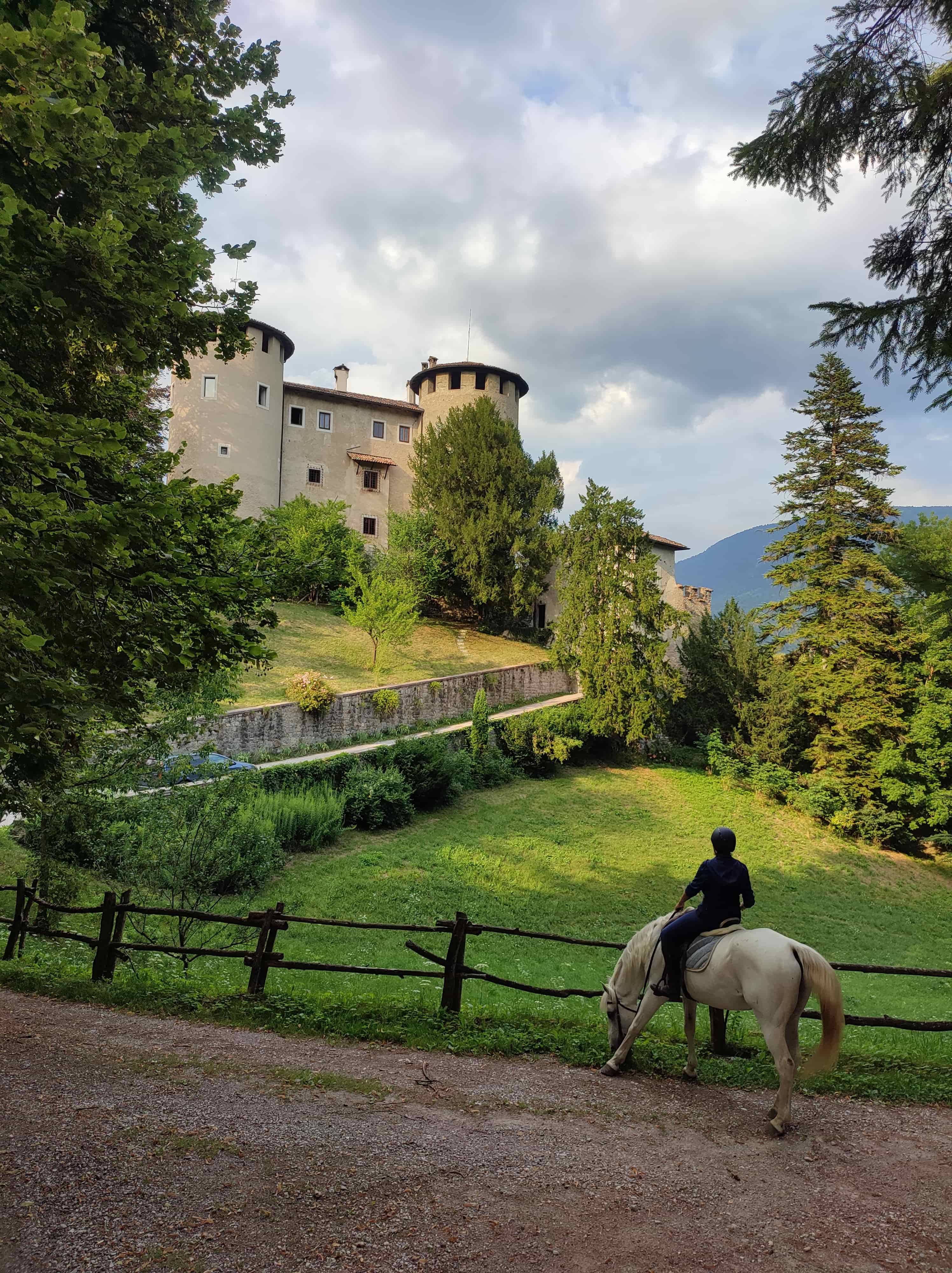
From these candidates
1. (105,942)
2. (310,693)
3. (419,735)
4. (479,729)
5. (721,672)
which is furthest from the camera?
(721,672)

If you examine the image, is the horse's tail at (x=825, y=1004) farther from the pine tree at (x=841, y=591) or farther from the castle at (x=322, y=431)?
the castle at (x=322, y=431)

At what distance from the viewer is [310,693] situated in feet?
82.5

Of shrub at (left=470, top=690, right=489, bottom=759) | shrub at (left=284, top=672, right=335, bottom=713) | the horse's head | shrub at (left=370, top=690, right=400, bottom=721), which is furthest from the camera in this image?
shrub at (left=370, top=690, right=400, bottom=721)

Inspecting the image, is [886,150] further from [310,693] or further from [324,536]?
[324,536]

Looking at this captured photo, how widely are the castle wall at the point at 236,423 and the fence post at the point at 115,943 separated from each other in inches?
1239

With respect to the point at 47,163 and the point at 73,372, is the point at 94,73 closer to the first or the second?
the point at 47,163

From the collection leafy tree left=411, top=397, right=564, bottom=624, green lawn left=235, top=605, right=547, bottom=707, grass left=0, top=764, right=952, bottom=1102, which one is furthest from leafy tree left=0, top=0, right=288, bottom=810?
leafy tree left=411, top=397, right=564, bottom=624

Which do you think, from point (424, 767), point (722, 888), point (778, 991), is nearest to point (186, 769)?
point (722, 888)

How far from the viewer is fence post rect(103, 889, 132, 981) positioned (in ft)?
28.6

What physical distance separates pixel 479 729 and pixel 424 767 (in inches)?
160

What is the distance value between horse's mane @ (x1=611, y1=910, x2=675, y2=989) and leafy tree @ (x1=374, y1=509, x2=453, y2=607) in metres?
29.8

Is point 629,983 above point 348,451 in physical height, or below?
below

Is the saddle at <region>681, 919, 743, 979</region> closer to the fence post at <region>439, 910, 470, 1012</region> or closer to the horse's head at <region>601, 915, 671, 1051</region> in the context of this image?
the horse's head at <region>601, 915, 671, 1051</region>

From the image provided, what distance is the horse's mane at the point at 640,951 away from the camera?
6461 millimetres
